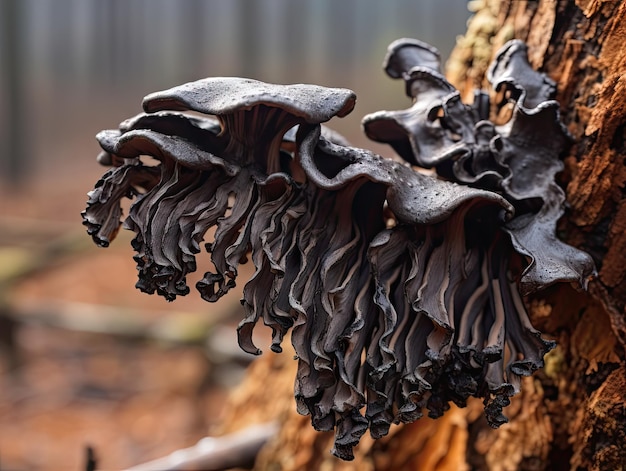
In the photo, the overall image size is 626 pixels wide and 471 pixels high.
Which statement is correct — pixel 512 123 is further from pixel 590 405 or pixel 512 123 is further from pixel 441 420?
pixel 441 420

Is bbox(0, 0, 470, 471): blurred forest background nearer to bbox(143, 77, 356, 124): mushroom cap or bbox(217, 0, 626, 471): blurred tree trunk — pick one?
bbox(217, 0, 626, 471): blurred tree trunk

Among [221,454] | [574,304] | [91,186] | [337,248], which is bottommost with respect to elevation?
[91,186]

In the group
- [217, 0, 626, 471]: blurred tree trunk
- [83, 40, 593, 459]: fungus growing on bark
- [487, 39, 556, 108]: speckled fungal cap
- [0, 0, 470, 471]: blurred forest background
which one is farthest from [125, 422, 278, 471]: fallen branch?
[0, 0, 470, 471]: blurred forest background

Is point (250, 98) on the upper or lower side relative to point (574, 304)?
upper

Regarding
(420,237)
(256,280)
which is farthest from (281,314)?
(420,237)

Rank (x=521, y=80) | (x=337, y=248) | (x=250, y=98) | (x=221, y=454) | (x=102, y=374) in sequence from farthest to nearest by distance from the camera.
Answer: (x=102, y=374) → (x=221, y=454) → (x=521, y=80) → (x=337, y=248) → (x=250, y=98)

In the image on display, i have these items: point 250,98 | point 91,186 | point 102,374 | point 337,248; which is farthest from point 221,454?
point 91,186

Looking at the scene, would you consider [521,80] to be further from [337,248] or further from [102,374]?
[102,374]
